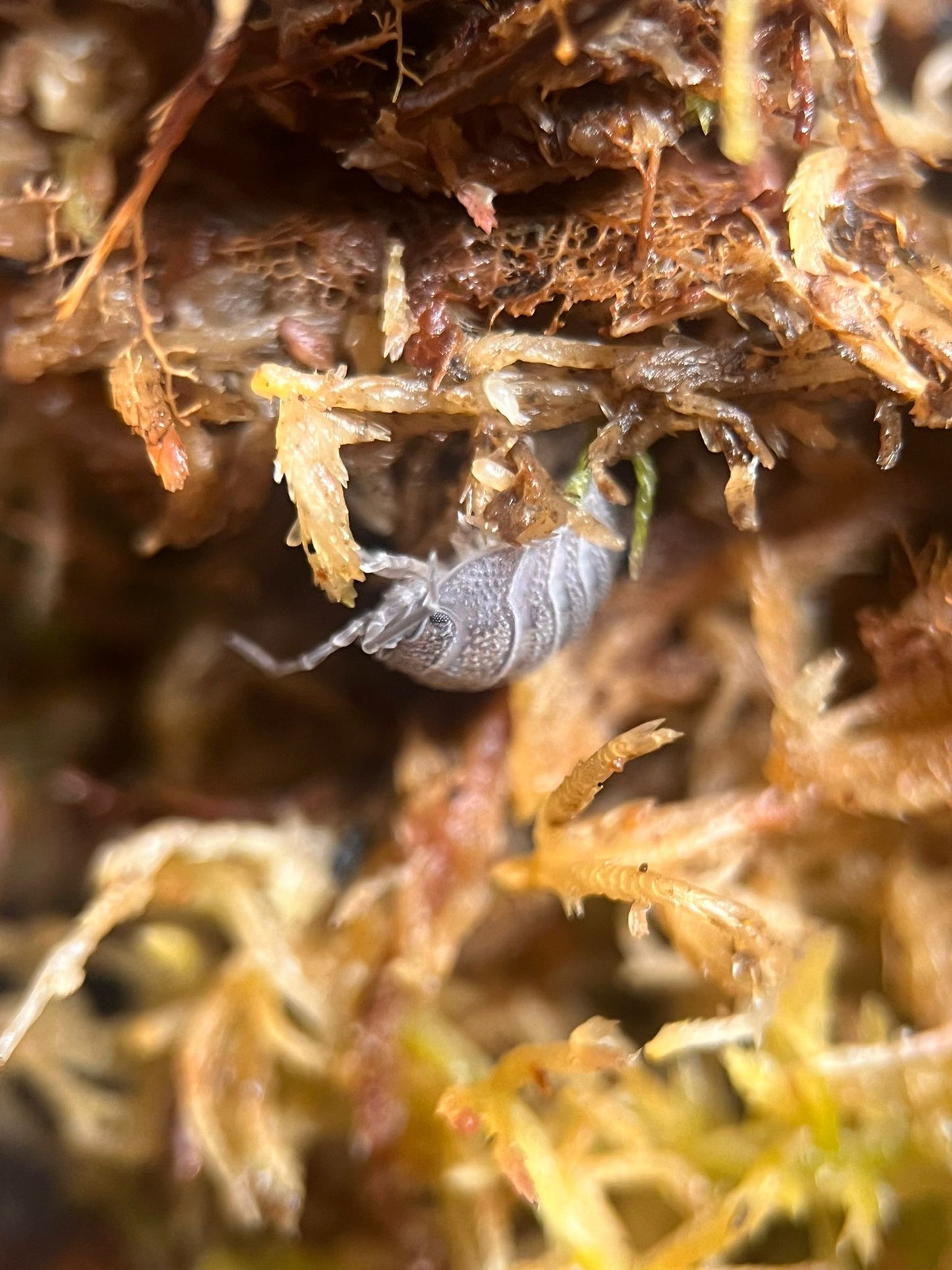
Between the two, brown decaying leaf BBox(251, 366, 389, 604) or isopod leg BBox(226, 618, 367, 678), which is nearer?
brown decaying leaf BBox(251, 366, 389, 604)

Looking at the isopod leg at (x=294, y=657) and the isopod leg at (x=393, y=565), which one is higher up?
the isopod leg at (x=393, y=565)

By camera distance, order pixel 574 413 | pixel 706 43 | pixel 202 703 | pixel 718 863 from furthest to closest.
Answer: pixel 202 703
pixel 718 863
pixel 574 413
pixel 706 43

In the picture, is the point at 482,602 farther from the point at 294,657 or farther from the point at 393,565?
the point at 294,657

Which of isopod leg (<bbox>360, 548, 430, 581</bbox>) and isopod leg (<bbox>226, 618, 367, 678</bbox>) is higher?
isopod leg (<bbox>360, 548, 430, 581</bbox>)

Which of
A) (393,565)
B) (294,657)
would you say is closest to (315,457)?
(393,565)

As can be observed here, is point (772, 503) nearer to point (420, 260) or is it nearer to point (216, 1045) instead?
point (420, 260)

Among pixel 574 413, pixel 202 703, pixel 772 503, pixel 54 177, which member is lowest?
pixel 202 703

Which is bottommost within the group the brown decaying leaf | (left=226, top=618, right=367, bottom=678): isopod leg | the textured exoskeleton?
(left=226, top=618, right=367, bottom=678): isopod leg

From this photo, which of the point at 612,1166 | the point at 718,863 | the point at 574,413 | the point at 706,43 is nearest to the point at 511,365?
the point at 574,413

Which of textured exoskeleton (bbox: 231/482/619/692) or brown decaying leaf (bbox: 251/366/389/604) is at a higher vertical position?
brown decaying leaf (bbox: 251/366/389/604)
